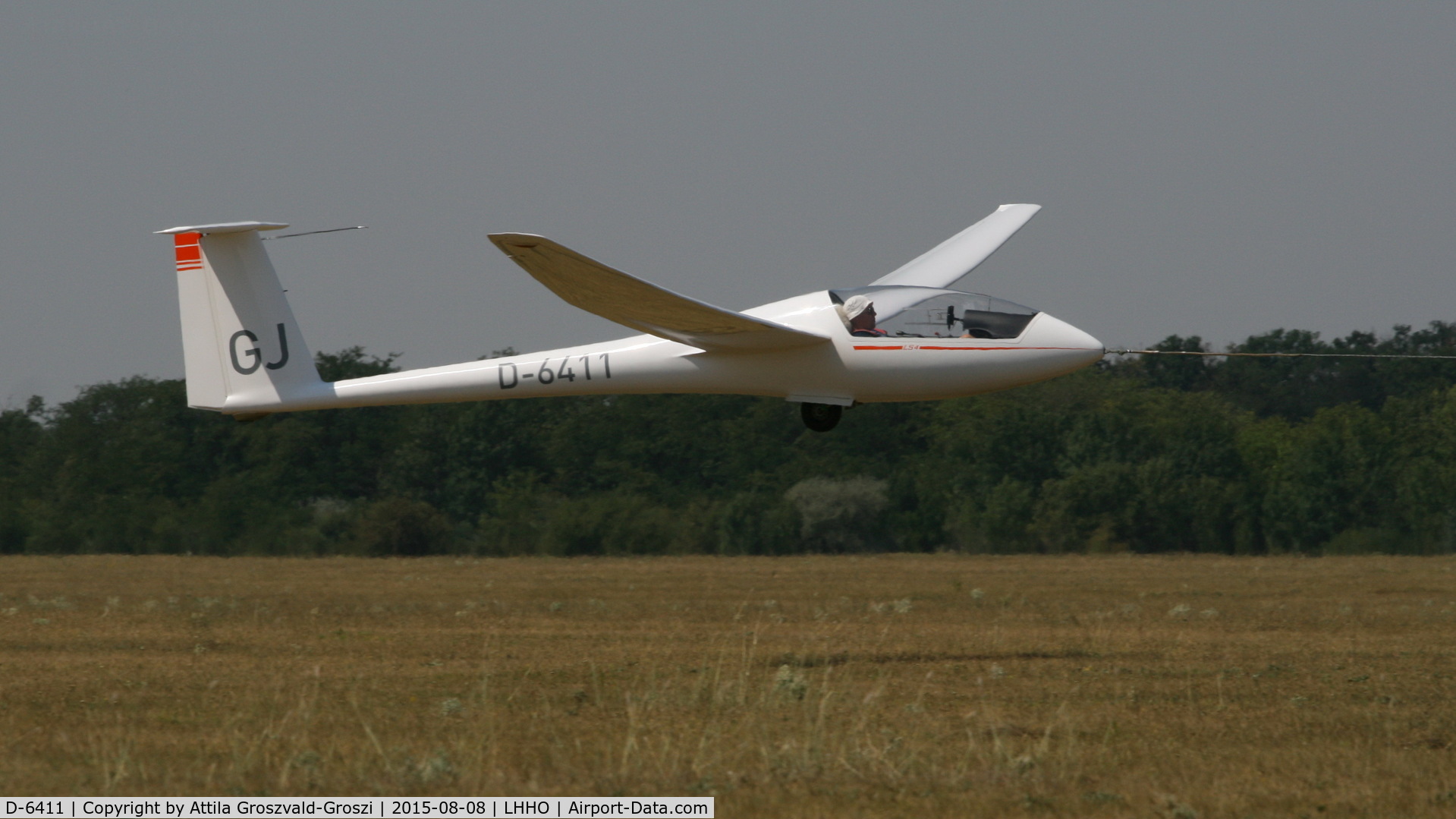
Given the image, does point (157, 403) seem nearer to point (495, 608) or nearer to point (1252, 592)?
point (495, 608)

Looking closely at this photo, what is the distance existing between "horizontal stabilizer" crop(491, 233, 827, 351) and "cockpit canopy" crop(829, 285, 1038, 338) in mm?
791

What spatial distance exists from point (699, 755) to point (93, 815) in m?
4.07

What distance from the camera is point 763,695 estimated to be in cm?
1369

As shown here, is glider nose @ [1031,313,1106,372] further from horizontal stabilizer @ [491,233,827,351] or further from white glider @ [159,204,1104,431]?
horizontal stabilizer @ [491,233,827,351]

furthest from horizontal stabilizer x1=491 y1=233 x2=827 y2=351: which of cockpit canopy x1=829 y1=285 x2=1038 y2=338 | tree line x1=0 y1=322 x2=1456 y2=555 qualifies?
tree line x1=0 y1=322 x2=1456 y2=555

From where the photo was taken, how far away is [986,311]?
1504cm

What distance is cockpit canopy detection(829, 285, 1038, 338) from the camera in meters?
15.0

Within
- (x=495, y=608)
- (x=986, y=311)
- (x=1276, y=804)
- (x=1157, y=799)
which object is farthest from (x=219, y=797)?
(x=495, y=608)

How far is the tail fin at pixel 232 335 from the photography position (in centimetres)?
1811

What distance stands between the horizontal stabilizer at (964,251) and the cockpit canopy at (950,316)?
3.61 meters

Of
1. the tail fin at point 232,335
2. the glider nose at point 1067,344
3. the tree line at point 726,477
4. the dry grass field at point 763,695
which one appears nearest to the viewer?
the dry grass field at point 763,695

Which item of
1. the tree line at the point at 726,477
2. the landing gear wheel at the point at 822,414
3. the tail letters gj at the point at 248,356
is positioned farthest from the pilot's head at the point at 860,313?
the tree line at the point at 726,477

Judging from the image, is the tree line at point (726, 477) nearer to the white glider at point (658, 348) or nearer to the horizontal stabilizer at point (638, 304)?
the white glider at point (658, 348)

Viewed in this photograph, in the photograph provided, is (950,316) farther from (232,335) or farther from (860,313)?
(232,335)
